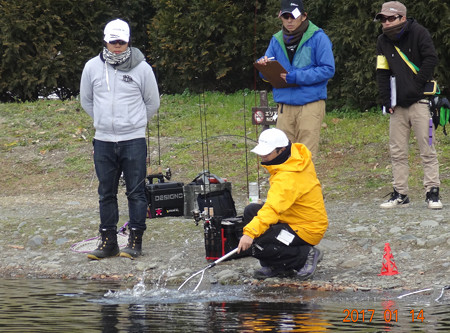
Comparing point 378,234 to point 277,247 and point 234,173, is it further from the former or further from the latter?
point 234,173

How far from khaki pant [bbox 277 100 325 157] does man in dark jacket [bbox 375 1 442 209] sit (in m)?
1.09

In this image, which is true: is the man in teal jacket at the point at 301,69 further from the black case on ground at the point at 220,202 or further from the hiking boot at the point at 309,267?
the hiking boot at the point at 309,267

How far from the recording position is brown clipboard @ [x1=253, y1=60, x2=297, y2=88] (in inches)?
352

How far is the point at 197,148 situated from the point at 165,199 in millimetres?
4700

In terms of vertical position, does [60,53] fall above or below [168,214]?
above

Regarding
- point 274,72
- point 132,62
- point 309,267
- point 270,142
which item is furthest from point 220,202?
point 270,142

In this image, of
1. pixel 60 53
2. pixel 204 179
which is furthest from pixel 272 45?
pixel 60 53

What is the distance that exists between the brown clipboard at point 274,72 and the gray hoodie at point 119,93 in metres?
1.10

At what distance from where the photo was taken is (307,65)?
9.06 metres

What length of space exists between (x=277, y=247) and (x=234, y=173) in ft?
19.9

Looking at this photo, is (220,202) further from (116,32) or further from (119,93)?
(116,32)

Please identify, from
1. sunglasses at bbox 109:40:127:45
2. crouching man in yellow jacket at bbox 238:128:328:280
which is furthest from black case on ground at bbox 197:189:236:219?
sunglasses at bbox 109:40:127:45

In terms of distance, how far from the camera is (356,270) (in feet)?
26.7
